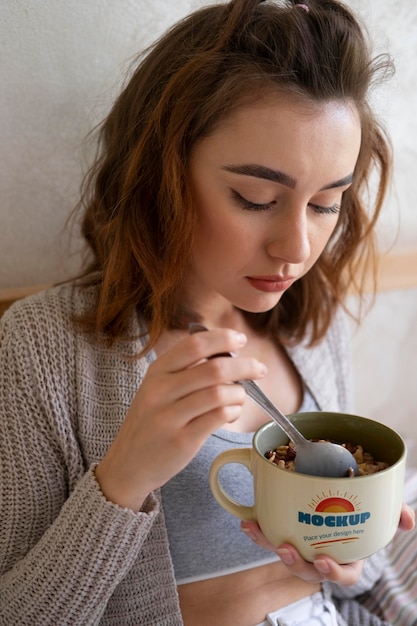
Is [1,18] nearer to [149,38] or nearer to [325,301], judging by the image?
[149,38]

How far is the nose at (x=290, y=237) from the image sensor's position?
0.72 m

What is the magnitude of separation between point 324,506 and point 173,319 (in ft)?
1.23

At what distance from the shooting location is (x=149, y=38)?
3.12ft

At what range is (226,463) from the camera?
0.68 metres

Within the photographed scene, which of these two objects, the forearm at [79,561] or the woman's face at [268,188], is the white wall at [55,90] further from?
the forearm at [79,561]

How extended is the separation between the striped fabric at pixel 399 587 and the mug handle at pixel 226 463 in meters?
0.38

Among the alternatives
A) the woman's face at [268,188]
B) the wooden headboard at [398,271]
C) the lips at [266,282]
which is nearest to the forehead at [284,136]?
→ the woman's face at [268,188]

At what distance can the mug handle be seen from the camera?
2.19 ft

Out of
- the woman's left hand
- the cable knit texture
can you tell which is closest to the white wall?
the cable knit texture

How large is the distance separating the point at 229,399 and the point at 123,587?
346mm

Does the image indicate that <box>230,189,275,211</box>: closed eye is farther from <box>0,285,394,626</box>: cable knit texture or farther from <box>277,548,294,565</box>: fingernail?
<box>277,548,294,565</box>: fingernail

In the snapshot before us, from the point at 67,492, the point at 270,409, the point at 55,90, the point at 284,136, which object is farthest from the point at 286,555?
the point at 55,90

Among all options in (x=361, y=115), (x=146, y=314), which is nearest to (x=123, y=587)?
(x=146, y=314)

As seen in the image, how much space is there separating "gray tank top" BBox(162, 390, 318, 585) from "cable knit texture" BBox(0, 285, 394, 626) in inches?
1.9
